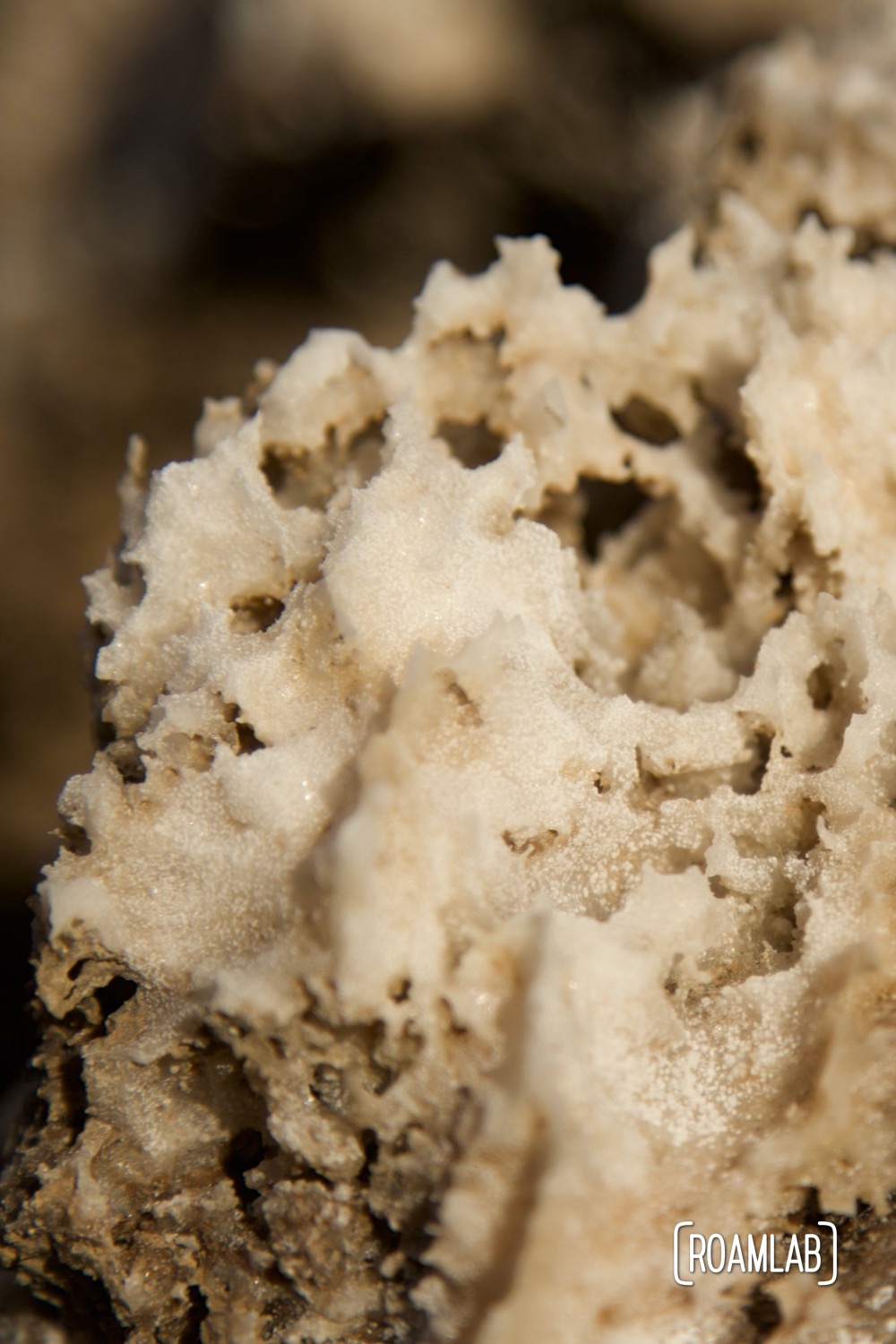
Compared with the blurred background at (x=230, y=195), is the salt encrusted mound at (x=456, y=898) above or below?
below

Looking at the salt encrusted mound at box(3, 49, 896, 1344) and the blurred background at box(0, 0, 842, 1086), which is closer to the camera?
the salt encrusted mound at box(3, 49, 896, 1344)

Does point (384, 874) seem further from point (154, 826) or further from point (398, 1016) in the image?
point (154, 826)

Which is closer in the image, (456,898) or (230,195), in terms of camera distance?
(456,898)

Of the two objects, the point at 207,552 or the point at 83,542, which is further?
the point at 83,542

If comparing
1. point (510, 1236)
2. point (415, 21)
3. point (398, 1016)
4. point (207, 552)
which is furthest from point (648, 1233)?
point (415, 21)

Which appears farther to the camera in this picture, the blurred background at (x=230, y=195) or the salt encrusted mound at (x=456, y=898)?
the blurred background at (x=230, y=195)
